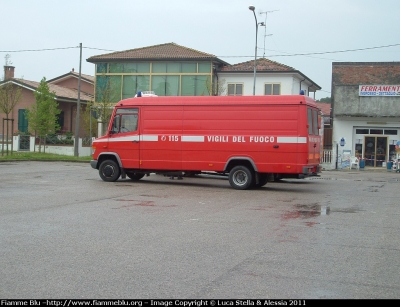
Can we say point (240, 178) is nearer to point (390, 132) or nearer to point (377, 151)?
point (377, 151)

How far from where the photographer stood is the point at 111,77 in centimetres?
4394

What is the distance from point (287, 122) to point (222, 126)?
2.17 meters

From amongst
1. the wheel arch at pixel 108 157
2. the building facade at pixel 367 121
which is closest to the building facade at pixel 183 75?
the building facade at pixel 367 121

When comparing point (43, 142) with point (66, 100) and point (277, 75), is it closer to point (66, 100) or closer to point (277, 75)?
point (66, 100)

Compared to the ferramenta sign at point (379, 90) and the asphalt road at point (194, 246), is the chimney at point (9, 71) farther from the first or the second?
the asphalt road at point (194, 246)

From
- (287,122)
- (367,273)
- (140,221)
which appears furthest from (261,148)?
(367,273)

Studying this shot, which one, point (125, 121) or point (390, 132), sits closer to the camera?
point (125, 121)

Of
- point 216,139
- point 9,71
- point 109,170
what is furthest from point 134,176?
point 9,71

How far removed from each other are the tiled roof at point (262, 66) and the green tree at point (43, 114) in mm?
13955

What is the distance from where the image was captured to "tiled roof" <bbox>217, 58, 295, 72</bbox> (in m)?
42.3

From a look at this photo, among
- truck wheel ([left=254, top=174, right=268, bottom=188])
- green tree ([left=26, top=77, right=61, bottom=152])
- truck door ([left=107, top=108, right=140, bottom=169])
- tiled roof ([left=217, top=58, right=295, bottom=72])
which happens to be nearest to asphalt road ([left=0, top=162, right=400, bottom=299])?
truck wheel ([left=254, top=174, right=268, bottom=188])

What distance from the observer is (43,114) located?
3888cm

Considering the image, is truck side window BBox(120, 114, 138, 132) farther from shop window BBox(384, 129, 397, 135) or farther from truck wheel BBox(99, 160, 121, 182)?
shop window BBox(384, 129, 397, 135)

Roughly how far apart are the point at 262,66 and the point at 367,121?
988 cm
